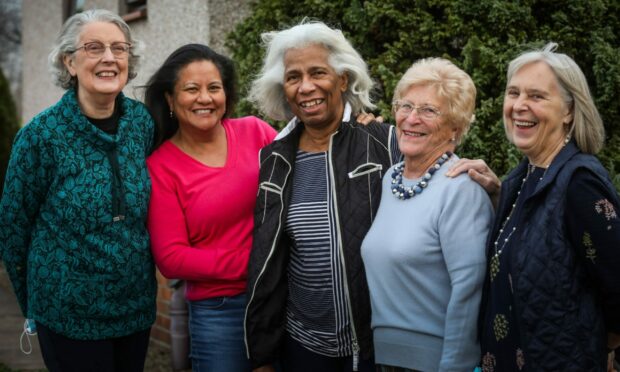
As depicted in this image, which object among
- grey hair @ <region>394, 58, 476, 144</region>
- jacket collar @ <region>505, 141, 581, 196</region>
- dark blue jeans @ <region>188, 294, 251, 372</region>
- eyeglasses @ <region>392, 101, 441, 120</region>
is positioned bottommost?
dark blue jeans @ <region>188, 294, 251, 372</region>

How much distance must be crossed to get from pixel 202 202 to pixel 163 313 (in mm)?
2962

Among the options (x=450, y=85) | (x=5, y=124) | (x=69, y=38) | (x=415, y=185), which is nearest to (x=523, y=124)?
(x=450, y=85)

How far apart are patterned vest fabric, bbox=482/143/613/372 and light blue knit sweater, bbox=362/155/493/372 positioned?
0.21 meters

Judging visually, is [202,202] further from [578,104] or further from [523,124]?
[578,104]

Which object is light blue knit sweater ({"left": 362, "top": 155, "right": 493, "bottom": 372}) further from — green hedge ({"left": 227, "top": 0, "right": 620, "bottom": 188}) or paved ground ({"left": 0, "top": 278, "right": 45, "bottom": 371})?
paved ground ({"left": 0, "top": 278, "right": 45, "bottom": 371})

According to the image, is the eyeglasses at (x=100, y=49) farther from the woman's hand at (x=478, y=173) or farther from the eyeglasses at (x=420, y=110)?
the woman's hand at (x=478, y=173)

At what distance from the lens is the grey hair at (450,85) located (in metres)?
2.30

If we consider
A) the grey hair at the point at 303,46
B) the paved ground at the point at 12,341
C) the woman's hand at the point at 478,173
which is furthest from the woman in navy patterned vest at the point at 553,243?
the paved ground at the point at 12,341

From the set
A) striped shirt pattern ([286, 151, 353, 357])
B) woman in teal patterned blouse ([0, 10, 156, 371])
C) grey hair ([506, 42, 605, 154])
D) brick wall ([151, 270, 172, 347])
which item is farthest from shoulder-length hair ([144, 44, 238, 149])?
brick wall ([151, 270, 172, 347])

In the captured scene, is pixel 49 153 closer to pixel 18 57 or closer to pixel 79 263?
pixel 79 263

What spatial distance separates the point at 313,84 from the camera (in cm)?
268

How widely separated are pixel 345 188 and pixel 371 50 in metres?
1.70

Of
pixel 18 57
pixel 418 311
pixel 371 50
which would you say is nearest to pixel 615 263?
pixel 418 311

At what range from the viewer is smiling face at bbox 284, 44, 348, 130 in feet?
8.81
